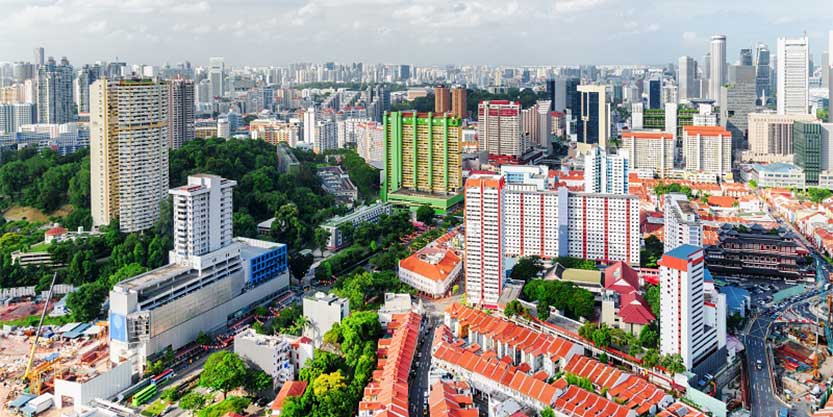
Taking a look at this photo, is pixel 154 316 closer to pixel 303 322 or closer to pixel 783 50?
pixel 303 322

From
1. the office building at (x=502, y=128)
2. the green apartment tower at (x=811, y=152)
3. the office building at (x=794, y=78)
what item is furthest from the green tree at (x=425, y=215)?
the office building at (x=794, y=78)

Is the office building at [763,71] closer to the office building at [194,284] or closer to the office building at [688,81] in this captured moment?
the office building at [688,81]

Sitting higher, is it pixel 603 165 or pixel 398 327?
pixel 603 165

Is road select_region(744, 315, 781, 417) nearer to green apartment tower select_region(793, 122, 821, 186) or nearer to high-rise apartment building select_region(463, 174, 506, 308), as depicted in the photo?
high-rise apartment building select_region(463, 174, 506, 308)

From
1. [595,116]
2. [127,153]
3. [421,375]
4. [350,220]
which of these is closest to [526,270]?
[421,375]

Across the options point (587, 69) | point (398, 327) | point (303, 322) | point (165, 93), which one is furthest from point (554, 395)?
point (587, 69)

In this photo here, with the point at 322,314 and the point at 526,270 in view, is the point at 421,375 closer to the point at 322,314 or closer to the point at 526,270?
the point at 322,314

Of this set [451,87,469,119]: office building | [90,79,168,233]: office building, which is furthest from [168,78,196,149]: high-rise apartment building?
[451,87,469,119]: office building
